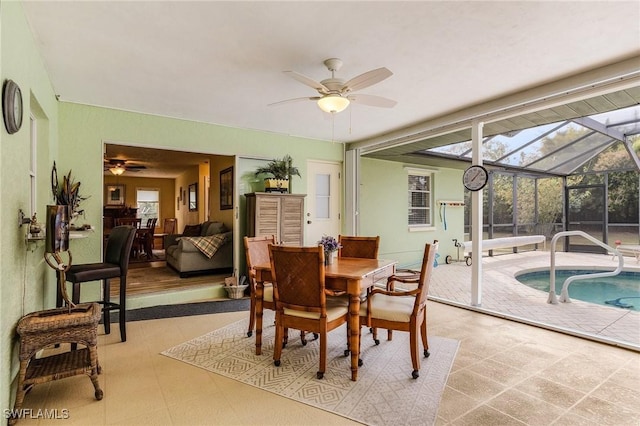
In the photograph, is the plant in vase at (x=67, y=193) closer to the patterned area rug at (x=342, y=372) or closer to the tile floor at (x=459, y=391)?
the tile floor at (x=459, y=391)

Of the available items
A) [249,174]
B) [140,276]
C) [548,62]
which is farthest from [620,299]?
[140,276]

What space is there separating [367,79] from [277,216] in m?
3.05

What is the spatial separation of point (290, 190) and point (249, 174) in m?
0.75

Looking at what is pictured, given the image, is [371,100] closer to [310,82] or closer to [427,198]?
[310,82]

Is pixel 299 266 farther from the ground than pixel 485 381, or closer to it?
farther from the ground

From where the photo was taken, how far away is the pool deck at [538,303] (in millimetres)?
3404

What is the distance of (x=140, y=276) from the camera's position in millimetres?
5988

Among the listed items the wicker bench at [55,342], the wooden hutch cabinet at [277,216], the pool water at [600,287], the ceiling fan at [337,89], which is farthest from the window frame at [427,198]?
the wicker bench at [55,342]

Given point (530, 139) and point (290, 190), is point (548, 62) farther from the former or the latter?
point (530, 139)

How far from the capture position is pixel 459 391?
226 centimetres

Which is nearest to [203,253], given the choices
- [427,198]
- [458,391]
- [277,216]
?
[277,216]

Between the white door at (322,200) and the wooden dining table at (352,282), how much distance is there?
2.91 metres

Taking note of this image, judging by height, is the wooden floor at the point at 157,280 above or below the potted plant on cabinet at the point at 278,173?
below

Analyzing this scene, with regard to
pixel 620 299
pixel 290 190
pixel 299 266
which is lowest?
pixel 620 299
